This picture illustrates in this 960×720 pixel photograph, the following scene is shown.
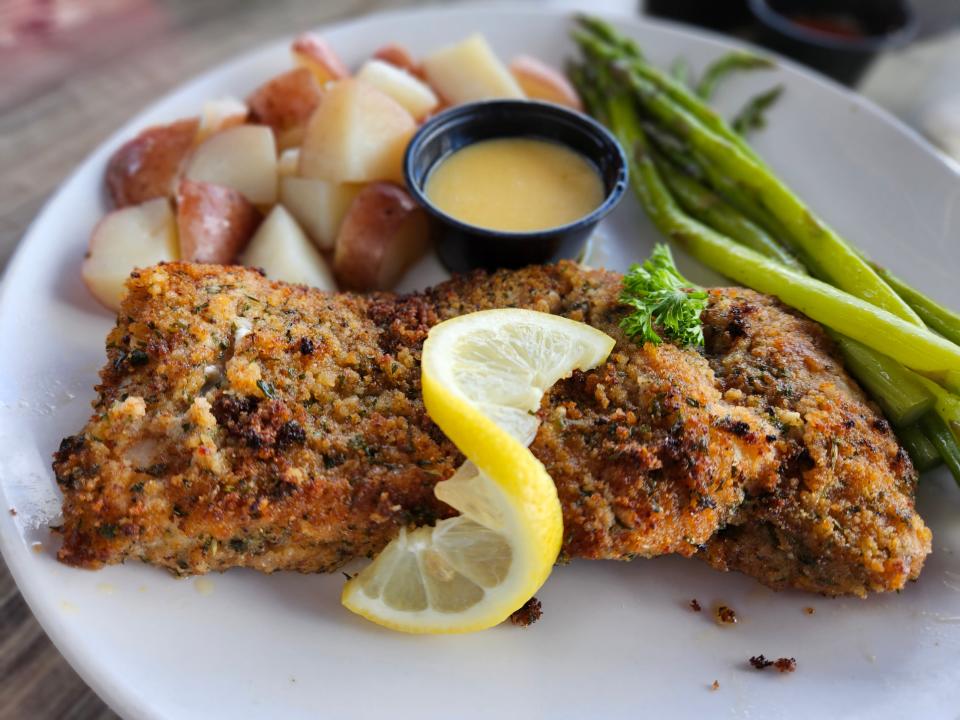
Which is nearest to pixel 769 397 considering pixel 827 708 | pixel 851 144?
pixel 827 708

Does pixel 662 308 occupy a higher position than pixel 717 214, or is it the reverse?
pixel 662 308

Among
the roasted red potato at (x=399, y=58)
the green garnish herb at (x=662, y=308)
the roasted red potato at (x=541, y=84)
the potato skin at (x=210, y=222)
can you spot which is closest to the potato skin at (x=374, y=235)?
the potato skin at (x=210, y=222)

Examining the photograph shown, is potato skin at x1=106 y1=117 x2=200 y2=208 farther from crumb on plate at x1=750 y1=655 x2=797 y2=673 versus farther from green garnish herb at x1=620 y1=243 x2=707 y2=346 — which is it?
crumb on plate at x1=750 y1=655 x2=797 y2=673

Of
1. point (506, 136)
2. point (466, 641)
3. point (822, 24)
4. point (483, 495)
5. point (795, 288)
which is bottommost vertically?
point (466, 641)

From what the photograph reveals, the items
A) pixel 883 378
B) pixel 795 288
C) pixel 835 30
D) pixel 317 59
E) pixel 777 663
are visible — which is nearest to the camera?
pixel 777 663

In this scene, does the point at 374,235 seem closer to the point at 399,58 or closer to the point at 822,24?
the point at 399,58

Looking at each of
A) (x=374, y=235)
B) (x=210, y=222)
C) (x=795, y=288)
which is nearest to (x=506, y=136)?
(x=374, y=235)
